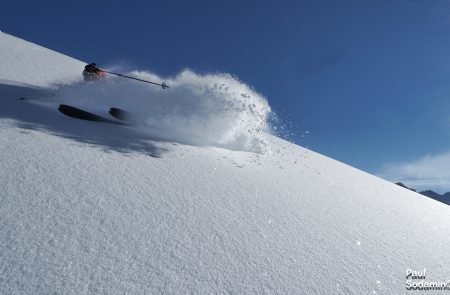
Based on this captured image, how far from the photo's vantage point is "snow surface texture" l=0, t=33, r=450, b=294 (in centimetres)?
212

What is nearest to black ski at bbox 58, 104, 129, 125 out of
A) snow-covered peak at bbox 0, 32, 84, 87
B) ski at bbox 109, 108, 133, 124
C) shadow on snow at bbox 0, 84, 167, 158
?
shadow on snow at bbox 0, 84, 167, 158

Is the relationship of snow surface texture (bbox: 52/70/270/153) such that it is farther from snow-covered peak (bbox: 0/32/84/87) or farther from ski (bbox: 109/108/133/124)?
snow-covered peak (bbox: 0/32/84/87)

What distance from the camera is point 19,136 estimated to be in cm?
423

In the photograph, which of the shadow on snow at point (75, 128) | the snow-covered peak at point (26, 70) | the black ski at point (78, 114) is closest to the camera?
the shadow on snow at point (75, 128)

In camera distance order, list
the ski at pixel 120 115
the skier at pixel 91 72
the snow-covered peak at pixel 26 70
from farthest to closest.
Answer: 1. the skier at pixel 91 72
2. the snow-covered peak at pixel 26 70
3. the ski at pixel 120 115

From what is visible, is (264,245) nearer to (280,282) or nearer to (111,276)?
(280,282)

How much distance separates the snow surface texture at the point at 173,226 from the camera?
6.97 feet

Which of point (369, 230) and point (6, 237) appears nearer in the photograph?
point (6, 237)

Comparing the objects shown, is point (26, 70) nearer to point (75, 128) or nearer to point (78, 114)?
point (78, 114)

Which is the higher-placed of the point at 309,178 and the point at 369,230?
the point at 309,178

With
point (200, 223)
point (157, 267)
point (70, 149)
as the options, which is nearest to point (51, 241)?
point (157, 267)

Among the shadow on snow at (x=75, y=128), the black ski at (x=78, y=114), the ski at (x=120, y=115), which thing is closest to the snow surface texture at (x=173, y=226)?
the shadow on snow at (x=75, y=128)

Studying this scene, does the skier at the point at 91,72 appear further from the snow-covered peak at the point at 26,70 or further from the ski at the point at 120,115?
the ski at the point at 120,115

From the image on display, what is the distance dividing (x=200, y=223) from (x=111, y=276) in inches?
44.1
